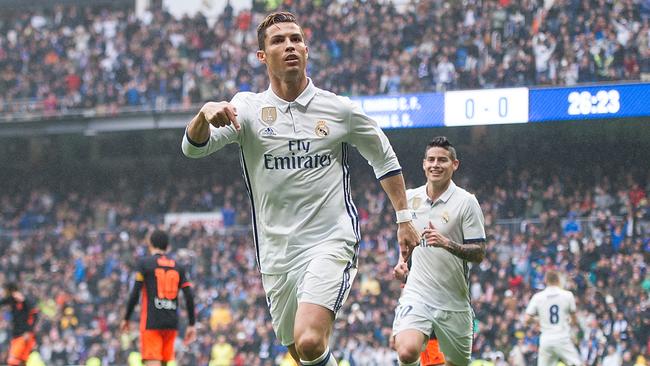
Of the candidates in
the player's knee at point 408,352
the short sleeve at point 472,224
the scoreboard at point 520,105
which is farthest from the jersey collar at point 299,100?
the scoreboard at point 520,105

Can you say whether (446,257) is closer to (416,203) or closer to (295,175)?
(416,203)

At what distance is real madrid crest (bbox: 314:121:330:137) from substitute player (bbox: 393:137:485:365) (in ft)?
6.52

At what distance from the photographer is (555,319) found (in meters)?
13.1

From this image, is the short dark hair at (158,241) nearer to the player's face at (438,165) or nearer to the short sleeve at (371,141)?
the player's face at (438,165)

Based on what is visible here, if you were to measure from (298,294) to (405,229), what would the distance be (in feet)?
2.31

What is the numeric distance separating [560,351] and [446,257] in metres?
5.82

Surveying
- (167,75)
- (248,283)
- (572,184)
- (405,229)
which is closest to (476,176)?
(572,184)

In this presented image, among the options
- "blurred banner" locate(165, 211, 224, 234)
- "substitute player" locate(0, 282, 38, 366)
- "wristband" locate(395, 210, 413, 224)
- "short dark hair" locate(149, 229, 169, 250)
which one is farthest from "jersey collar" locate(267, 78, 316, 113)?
"blurred banner" locate(165, 211, 224, 234)

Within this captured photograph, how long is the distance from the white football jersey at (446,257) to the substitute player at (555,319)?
18.1 ft

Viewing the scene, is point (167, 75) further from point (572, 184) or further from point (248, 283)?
point (572, 184)

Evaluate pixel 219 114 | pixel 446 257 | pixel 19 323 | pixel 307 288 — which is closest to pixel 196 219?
pixel 19 323

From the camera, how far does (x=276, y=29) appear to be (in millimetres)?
5703

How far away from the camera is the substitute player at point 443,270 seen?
7637 mm

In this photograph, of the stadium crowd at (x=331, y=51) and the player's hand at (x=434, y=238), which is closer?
the player's hand at (x=434, y=238)
